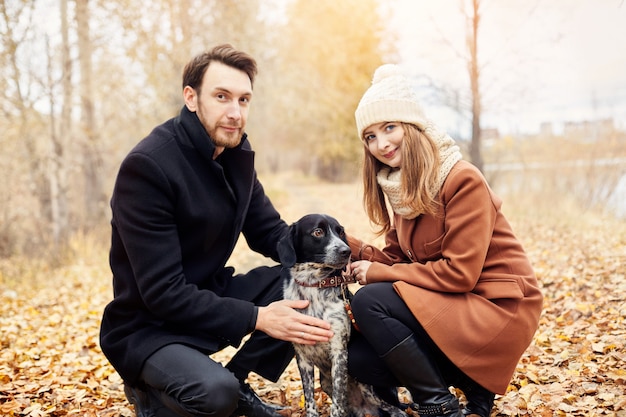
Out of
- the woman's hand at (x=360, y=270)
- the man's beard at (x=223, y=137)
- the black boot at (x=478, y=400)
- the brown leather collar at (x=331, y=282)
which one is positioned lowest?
the black boot at (x=478, y=400)

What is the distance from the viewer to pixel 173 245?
8.49 feet

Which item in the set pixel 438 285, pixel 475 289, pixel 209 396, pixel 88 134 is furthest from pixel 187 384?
pixel 88 134

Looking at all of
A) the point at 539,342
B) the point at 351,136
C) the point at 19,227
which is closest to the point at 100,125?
the point at 19,227

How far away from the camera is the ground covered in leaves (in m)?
2.97

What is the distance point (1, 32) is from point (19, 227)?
3.06 meters

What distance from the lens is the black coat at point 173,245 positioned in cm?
253

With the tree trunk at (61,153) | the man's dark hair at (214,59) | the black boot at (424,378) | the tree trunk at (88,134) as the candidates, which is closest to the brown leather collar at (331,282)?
the black boot at (424,378)

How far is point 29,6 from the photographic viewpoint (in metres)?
7.27

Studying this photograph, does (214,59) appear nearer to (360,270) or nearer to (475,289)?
(360,270)

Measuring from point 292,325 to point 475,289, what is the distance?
88 cm

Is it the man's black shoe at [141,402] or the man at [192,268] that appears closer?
the man at [192,268]

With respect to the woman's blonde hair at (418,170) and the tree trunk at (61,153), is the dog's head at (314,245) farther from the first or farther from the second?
the tree trunk at (61,153)

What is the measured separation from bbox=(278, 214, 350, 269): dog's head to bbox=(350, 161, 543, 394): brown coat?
1.21ft

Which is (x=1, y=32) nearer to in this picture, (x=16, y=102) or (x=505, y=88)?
(x=16, y=102)
